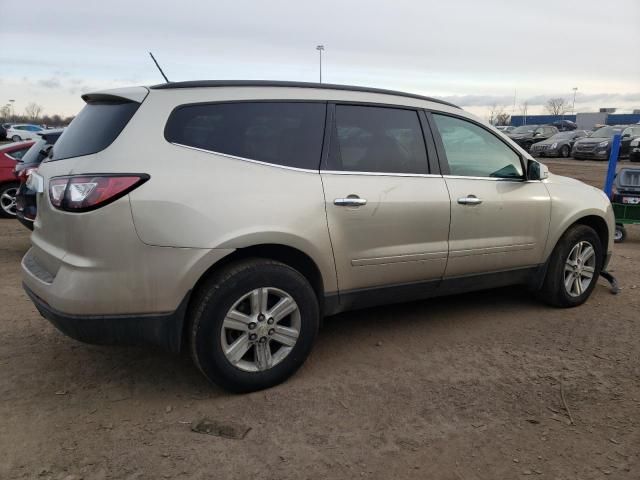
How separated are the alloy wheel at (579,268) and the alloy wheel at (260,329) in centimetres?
273

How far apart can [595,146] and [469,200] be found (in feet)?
76.8

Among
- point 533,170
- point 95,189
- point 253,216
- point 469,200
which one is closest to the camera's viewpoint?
point 95,189

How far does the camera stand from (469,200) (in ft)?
13.0

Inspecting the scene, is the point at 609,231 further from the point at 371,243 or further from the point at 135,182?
the point at 135,182

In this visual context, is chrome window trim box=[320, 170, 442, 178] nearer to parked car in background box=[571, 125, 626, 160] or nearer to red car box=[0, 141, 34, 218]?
red car box=[0, 141, 34, 218]

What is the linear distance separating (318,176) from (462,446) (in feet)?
5.63

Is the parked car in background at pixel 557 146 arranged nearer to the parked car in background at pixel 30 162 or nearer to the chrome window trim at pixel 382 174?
the parked car in background at pixel 30 162

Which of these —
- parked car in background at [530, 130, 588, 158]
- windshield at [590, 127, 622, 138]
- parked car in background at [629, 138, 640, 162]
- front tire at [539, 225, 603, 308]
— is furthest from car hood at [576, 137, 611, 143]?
front tire at [539, 225, 603, 308]

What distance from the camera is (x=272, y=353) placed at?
3268mm

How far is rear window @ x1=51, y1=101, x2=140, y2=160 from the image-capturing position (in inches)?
117

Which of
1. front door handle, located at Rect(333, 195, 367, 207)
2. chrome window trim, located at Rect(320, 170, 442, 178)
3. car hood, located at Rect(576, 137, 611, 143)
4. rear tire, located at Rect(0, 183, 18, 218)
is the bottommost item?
car hood, located at Rect(576, 137, 611, 143)

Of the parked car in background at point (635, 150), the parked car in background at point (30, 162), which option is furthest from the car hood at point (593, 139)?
the parked car in background at point (30, 162)

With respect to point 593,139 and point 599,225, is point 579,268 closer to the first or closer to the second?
point 599,225

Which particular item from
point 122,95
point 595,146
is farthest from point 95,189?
point 595,146
